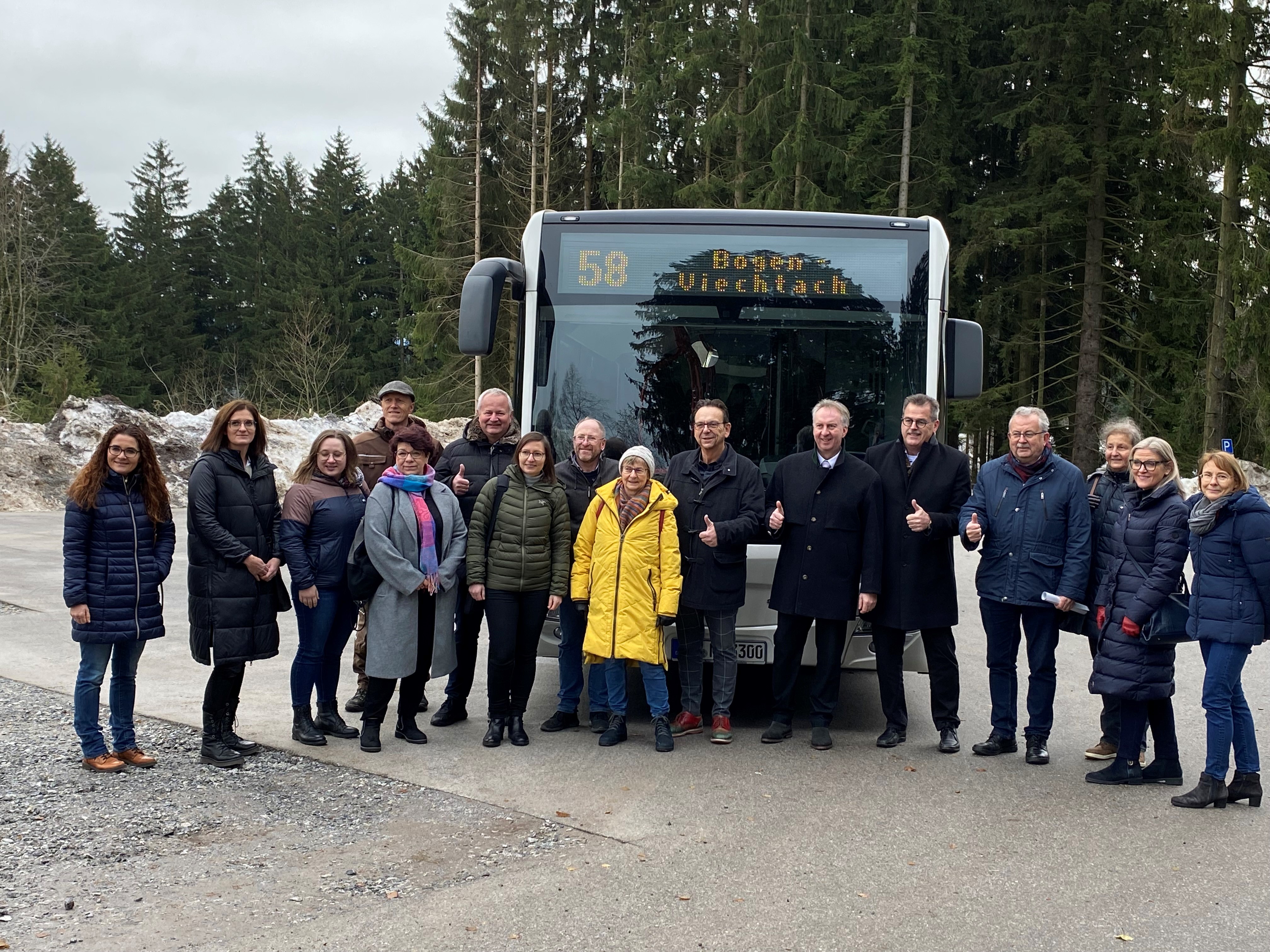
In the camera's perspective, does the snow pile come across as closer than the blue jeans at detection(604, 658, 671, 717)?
No

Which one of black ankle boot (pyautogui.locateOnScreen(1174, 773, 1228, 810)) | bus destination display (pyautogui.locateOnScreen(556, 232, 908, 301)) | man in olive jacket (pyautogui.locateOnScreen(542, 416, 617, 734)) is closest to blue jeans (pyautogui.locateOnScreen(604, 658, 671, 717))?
man in olive jacket (pyautogui.locateOnScreen(542, 416, 617, 734))

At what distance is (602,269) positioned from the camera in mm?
7105

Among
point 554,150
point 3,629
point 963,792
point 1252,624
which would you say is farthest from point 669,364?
point 554,150

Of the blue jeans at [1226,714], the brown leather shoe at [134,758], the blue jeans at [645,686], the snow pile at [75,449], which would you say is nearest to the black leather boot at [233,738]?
the brown leather shoe at [134,758]

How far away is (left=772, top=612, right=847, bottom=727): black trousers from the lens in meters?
6.62

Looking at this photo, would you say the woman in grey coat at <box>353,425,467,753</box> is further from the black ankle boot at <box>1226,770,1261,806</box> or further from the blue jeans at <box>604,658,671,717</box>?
the black ankle boot at <box>1226,770,1261,806</box>

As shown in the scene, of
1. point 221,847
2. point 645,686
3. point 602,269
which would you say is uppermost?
point 602,269

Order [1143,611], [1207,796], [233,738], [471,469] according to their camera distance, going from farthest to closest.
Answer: [471,469] < [233,738] < [1143,611] < [1207,796]

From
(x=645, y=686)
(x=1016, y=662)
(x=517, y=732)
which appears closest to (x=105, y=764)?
(x=517, y=732)

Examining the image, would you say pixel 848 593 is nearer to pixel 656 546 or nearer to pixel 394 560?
pixel 656 546

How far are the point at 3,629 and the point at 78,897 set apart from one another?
21.9 ft

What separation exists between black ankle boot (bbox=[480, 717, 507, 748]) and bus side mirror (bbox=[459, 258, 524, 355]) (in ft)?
7.18

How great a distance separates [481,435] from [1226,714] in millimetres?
4357

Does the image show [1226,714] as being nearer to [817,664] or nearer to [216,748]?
[817,664]
